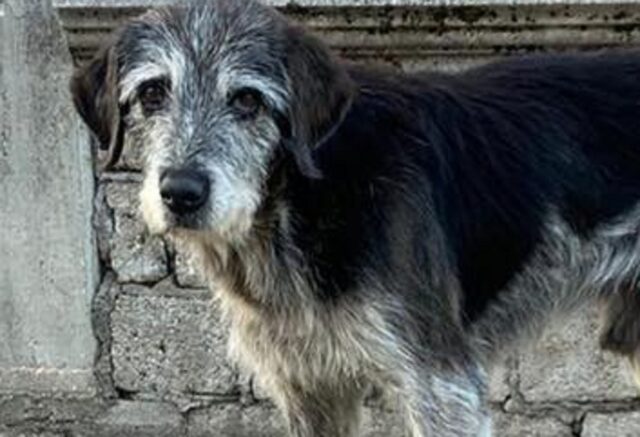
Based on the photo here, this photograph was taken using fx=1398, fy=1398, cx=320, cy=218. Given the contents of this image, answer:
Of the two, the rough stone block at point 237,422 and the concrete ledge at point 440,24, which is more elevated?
the concrete ledge at point 440,24

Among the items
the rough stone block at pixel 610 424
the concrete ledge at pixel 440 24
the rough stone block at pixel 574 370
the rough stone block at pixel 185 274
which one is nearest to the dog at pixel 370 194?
the concrete ledge at pixel 440 24

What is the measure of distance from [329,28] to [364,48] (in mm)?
144

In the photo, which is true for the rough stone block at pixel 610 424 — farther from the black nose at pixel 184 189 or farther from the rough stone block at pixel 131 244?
the black nose at pixel 184 189

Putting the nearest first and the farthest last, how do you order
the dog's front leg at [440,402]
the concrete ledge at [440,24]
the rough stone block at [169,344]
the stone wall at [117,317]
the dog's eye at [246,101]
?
the dog's eye at [246,101]
the dog's front leg at [440,402]
the concrete ledge at [440,24]
the stone wall at [117,317]
the rough stone block at [169,344]

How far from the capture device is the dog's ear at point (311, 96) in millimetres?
3375

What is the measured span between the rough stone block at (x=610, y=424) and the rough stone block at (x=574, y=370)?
0.07 metres

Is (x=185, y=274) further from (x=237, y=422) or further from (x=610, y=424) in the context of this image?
(x=610, y=424)

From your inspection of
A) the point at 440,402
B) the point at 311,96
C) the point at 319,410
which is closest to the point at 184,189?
the point at 311,96

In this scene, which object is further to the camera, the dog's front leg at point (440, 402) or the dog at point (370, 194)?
the dog's front leg at point (440, 402)

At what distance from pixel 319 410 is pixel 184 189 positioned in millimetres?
1103

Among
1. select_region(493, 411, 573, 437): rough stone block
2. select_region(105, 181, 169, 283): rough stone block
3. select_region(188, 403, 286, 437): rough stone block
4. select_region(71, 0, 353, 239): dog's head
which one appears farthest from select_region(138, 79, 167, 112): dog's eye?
select_region(493, 411, 573, 437): rough stone block

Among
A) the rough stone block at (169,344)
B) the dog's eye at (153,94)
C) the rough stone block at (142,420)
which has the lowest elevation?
the rough stone block at (142,420)

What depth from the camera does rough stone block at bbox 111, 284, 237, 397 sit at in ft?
16.6

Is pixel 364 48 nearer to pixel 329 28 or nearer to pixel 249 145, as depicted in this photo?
pixel 329 28
